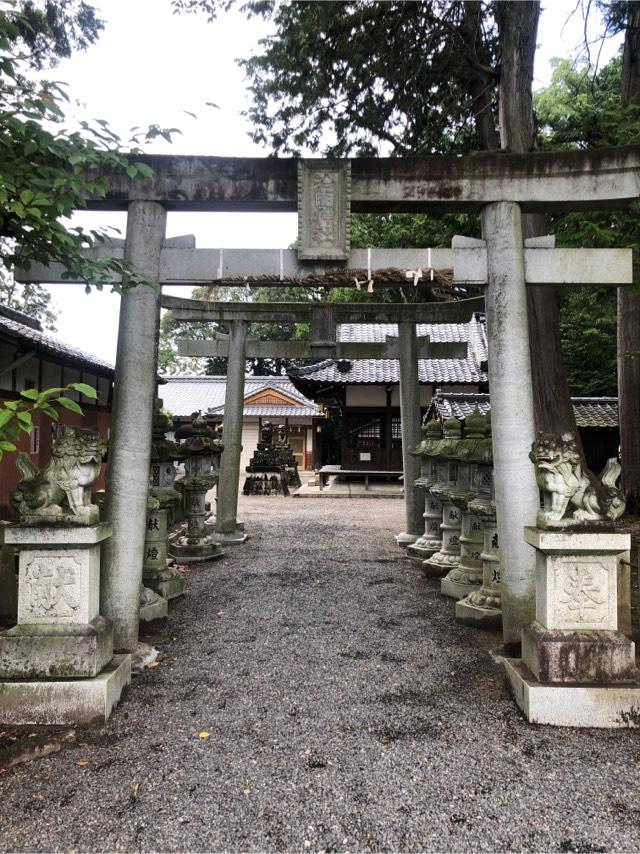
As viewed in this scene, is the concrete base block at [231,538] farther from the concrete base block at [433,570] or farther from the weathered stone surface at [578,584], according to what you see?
the weathered stone surface at [578,584]

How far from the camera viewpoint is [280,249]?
14.2 ft

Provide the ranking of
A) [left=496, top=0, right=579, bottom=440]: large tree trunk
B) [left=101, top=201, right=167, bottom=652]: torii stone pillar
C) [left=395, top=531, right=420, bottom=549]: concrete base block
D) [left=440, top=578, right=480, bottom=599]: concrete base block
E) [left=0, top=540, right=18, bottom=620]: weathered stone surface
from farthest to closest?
1. [left=395, top=531, right=420, bottom=549]: concrete base block
2. [left=496, top=0, right=579, bottom=440]: large tree trunk
3. [left=440, top=578, right=480, bottom=599]: concrete base block
4. [left=0, top=540, right=18, bottom=620]: weathered stone surface
5. [left=101, top=201, right=167, bottom=652]: torii stone pillar

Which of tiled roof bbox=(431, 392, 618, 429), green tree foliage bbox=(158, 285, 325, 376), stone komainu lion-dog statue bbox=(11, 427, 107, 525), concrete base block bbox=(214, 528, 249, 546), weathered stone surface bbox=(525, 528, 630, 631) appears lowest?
concrete base block bbox=(214, 528, 249, 546)

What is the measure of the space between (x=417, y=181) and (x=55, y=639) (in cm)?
442

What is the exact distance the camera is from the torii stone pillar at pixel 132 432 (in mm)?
4062

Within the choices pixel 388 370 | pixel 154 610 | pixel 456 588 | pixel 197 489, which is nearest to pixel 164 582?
pixel 154 610

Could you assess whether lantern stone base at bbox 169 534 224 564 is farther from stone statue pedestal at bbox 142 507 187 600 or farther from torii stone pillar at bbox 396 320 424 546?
torii stone pillar at bbox 396 320 424 546

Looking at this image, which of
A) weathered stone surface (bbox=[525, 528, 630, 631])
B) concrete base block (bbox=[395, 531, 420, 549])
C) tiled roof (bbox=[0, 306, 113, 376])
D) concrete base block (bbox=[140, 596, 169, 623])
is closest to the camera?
weathered stone surface (bbox=[525, 528, 630, 631])

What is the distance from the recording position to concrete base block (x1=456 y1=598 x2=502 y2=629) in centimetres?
514

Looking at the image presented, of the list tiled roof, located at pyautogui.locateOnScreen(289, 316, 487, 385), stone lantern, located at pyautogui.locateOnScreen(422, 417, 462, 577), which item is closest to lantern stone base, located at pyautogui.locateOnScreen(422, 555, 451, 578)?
stone lantern, located at pyautogui.locateOnScreen(422, 417, 462, 577)

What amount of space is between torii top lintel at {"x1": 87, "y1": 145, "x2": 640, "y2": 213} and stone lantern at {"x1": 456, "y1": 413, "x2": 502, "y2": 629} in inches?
101

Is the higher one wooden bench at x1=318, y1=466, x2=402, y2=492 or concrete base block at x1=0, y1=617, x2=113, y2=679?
wooden bench at x1=318, y1=466, x2=402, y2=492

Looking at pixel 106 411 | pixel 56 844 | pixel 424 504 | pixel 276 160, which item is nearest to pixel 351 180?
pixel 276 160

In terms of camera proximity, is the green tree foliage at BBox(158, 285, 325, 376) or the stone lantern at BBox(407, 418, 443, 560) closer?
the stone lantern at BBox(407, 418, 443, 560)
